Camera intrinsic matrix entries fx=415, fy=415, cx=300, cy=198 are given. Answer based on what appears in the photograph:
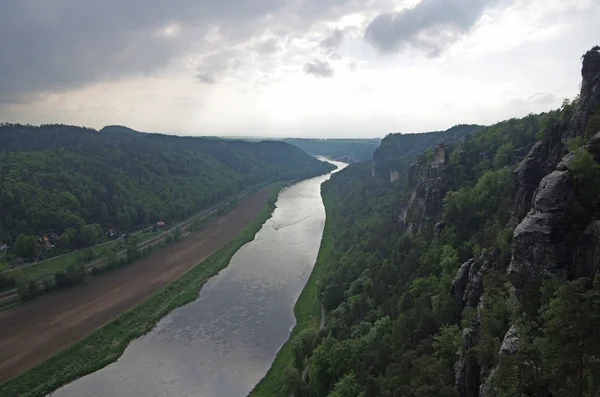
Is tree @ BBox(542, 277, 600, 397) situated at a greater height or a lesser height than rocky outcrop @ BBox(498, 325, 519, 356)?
greater

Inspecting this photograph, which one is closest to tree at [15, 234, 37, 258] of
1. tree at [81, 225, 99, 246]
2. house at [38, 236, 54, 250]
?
house at [38, 236, 54, 250]

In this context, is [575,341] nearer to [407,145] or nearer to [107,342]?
[107,342]

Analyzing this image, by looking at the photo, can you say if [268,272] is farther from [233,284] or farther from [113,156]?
[113,156]

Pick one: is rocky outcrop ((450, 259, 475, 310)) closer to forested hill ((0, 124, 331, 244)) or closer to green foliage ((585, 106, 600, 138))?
green foliage ((585, 106, 600, 138))

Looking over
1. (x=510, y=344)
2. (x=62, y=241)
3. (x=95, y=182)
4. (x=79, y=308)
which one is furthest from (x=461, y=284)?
(x=95, y=182)

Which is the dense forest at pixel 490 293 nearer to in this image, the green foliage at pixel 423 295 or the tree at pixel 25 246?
the green foliage at pixel 423 295

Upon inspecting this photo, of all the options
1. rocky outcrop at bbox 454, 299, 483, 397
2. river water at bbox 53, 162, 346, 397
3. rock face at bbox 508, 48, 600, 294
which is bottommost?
river water at bbox 53, 162, 346, 397

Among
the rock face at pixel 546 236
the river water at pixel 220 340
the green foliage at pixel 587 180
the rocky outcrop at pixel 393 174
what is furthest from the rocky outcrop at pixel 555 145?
the rocky outcrop at pixel 393 174
